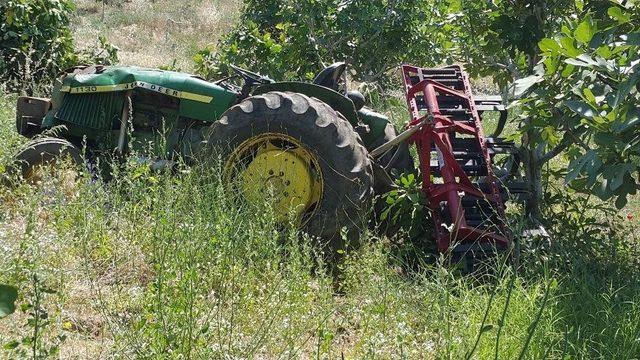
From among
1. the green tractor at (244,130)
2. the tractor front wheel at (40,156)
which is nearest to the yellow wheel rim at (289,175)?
the green tractor at (244,130)

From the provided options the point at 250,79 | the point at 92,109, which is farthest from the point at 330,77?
the point at 92,109

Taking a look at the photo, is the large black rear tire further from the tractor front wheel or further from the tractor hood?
the tractor front wheel

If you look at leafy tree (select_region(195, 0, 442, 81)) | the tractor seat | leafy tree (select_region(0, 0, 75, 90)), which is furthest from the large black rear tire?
leafy tree (select_region(0, 0, 75, 90))

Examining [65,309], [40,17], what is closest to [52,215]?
[65,309]

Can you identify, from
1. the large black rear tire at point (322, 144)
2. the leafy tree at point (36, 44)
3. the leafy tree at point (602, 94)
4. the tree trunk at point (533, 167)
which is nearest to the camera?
the leafy tree at point (602, 94)

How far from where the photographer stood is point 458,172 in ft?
17.6

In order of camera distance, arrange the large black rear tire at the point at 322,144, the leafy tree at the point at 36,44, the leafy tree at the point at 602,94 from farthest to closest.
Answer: the leafy tree at the point at 36,44
the large black rear tire at the point at 322,144
the leafy tree at the point at 602,94

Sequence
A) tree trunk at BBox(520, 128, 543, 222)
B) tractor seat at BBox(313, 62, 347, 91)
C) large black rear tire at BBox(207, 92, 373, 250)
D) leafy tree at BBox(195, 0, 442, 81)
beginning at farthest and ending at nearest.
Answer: leafy tree at BBox(195, 0, 442, 81) → tree trunk at BBox(520, 128, 543, 222) → tractor seat at BBox(313, 62, 347, 91) → large black rear tire at BBox(207, 92, 373, 250)

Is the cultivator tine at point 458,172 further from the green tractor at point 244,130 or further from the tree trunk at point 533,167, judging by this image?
the green tractor at point 244,130

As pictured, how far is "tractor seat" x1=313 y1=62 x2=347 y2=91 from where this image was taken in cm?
606

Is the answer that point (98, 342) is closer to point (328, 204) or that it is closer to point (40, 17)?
point (328, 204)

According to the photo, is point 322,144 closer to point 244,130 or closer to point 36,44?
point 244,130

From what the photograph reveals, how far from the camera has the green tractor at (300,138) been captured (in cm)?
516

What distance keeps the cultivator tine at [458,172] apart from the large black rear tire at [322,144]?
477 mm
